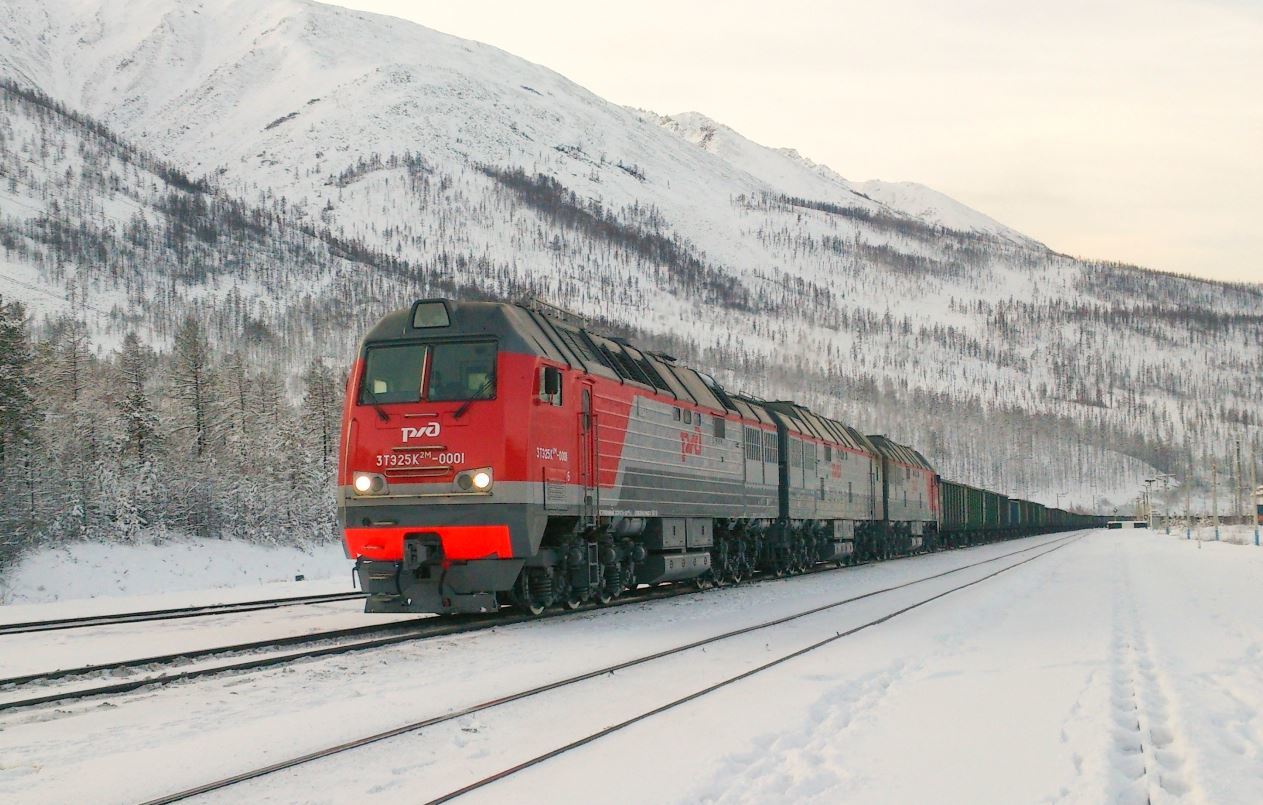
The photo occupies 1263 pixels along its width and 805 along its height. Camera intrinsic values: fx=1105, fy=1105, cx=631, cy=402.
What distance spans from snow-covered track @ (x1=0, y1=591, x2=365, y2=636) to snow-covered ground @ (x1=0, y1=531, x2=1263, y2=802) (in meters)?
6.91

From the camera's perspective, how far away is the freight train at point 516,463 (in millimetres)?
16344

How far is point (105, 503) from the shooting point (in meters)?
59.3

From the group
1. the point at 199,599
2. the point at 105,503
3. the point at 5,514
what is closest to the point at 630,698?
the point at 199,599

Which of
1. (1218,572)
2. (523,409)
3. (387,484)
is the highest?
(523,409)

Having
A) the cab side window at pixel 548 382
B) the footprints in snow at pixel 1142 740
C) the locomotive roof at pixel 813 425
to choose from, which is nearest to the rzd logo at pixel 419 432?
the cab side window at pixel 548 382

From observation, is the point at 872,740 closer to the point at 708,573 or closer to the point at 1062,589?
the point at 708,573

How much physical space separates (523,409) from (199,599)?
43.4 ft

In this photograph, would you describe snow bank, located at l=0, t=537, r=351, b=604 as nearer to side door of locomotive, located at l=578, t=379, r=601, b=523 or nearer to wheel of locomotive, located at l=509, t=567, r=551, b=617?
wheel of locomotive, located at l=509, t=567, r=551, b=617

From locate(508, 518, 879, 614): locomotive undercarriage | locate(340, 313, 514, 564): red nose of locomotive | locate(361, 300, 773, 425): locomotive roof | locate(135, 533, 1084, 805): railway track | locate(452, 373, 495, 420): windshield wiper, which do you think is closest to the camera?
locate(135, 533, 1084, 805): railway track

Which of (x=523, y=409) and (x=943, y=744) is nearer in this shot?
(x=943, y=744)

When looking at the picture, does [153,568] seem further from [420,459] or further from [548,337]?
[420,459]

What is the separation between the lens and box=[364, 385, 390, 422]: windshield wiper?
1694 centimetres

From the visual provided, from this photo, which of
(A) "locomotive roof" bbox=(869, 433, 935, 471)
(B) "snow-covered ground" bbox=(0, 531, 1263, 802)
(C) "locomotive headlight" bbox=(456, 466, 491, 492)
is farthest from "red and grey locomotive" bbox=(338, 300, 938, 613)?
(A) "locomotive roof" bbox=(869, 433, 935, 471)

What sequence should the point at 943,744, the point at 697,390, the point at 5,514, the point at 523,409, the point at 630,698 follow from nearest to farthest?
the point at 943,744 → the point at 630,698 → the point at 523,409 → the point at 697,390 → the point at 5,514
